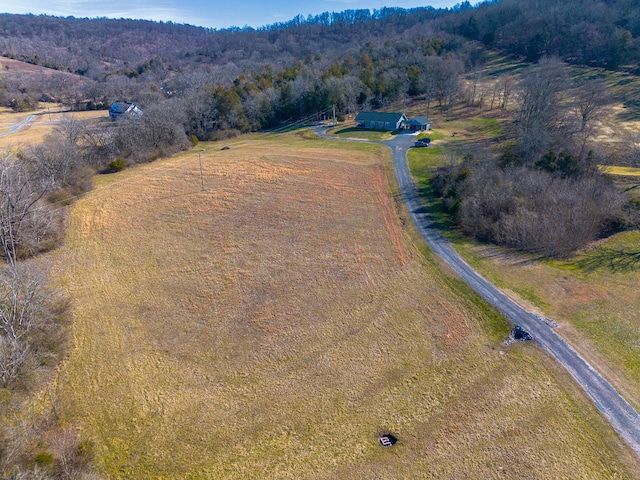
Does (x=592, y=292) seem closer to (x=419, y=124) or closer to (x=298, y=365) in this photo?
(x=298, y=365)

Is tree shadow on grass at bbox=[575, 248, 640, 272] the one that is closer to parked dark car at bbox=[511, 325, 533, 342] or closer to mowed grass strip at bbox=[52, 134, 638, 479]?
parked dark car at bbox=[511, 325, 533, 342]

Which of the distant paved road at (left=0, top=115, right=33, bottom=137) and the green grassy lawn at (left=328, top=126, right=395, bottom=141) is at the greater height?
the distant paved road at (left=0, top=115, right=33, bottom=137)

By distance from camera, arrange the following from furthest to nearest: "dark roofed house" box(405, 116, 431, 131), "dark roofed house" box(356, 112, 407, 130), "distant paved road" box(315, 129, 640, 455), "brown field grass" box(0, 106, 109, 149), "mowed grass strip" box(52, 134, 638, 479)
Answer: "dark roofed house" box(356, 112, 407, 130) < "dark roofed house" box(405, 116, 431, 131) < "brown field grass" box(0, 106, 109, 149) < "distant paved road" box(315, 129, 640, 455) < "mowed grass strip" box(52, 134, 638, 479)

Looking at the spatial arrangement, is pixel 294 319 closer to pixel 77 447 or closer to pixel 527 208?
pixel 77 447

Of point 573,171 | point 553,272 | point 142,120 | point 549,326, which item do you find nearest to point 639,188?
point 573,171

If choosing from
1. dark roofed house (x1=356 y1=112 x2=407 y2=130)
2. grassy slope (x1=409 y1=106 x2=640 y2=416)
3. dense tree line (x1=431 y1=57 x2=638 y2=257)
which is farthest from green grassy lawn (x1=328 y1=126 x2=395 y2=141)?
grassy slope (x1=409 y1=106 x2=640 y2=416)

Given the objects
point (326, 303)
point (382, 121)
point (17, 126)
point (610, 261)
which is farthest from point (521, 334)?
point (17, 126)
